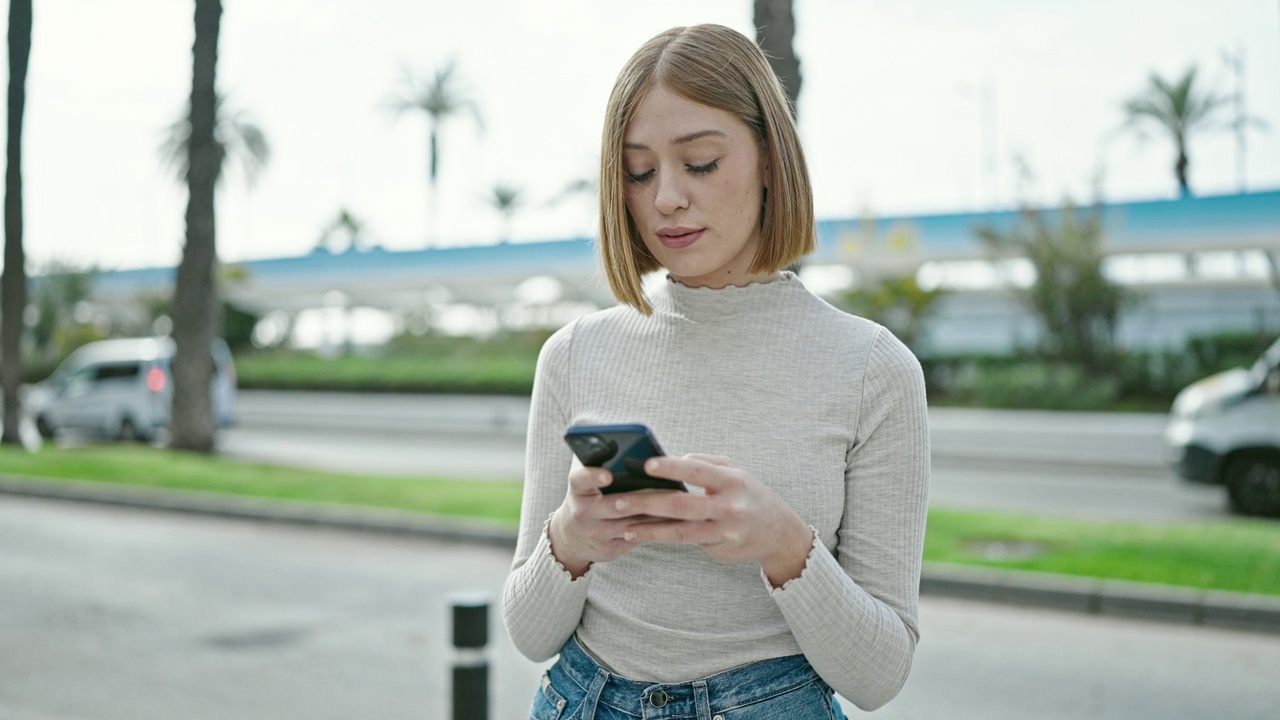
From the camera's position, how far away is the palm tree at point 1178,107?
1378 inches

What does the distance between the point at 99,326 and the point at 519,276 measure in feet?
64.2

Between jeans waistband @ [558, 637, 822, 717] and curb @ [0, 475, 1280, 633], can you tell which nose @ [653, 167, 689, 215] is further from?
curb @ [0, 475, 1280, 633]

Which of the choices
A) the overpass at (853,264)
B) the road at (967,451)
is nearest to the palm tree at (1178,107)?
the overpass at (853,264)

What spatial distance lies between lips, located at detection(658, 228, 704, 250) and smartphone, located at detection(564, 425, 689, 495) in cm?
45

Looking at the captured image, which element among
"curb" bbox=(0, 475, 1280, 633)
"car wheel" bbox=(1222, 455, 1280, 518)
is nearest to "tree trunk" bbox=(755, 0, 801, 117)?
"curb" bbox=(0, 475, 1280, 633)

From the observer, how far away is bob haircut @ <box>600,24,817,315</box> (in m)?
1.69

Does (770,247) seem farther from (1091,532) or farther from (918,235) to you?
(918,235)

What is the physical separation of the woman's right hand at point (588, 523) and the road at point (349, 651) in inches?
164

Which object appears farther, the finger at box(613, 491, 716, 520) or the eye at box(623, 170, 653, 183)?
the eye at box(623, 170, 653, 183)

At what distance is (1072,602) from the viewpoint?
7.45m

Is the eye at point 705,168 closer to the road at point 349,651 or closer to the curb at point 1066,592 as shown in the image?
the road at point 349,651

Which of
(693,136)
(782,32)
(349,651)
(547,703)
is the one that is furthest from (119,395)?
(693,136)

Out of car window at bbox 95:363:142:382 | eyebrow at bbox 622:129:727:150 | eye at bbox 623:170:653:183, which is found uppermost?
car window at bbox 95:363:142:382

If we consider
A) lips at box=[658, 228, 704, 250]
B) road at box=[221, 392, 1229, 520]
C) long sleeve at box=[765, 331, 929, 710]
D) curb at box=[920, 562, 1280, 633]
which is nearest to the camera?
long sleeve at box=[765, 331, 929, 710]
